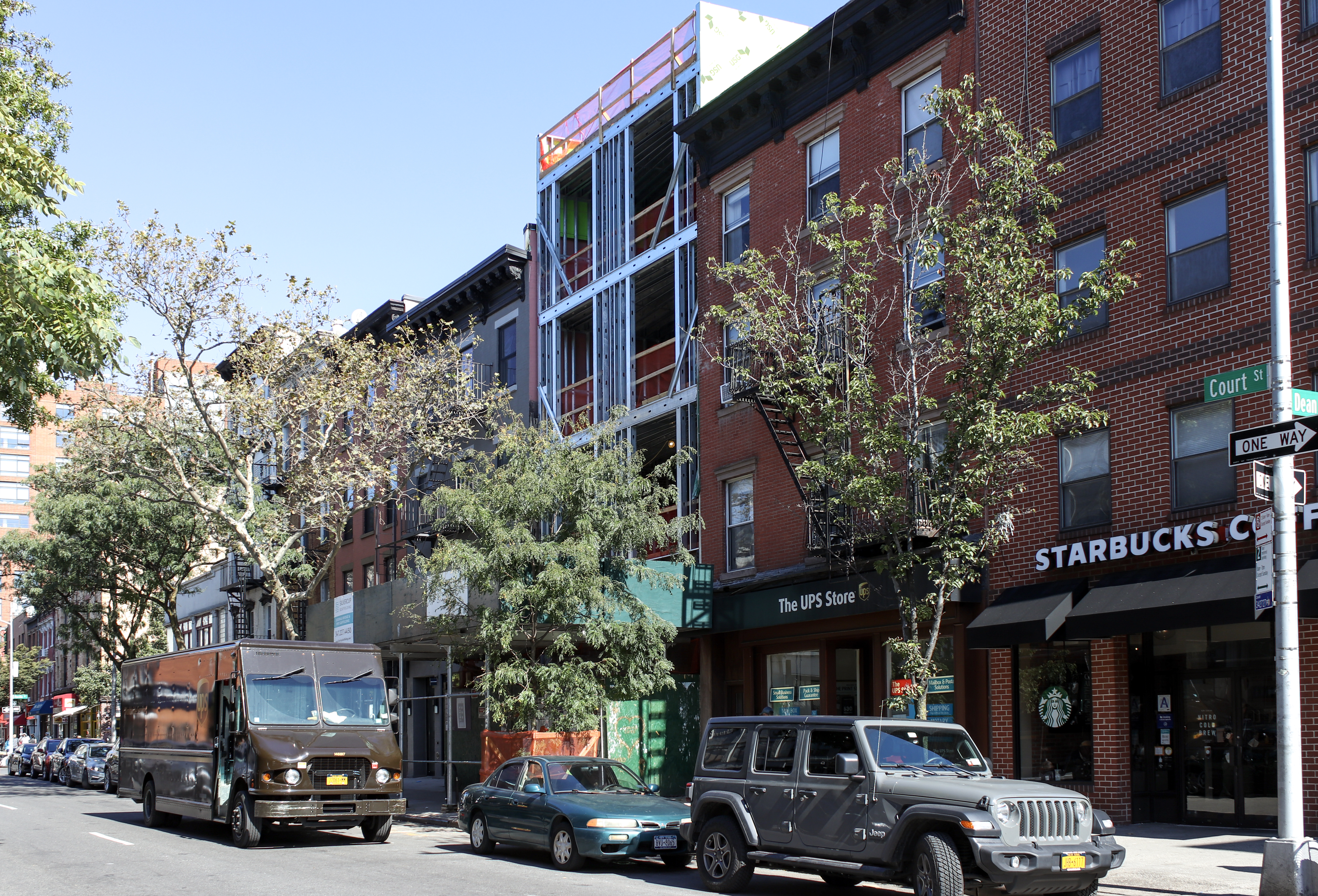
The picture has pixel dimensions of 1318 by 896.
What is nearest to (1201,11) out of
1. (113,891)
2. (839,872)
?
(839,872)

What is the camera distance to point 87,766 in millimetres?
38188

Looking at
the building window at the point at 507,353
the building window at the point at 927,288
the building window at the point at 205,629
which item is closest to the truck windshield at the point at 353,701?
the building window at the point at 927,288

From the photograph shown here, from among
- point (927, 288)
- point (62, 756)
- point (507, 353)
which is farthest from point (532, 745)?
point (62, 756)

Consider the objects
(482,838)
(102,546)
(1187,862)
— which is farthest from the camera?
(102,546)

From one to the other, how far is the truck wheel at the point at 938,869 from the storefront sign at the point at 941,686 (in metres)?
10.4

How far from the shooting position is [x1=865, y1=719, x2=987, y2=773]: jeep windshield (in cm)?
1202

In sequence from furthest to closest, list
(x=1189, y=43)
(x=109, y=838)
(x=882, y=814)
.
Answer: (x=109, y=838) → (x=1189, y=43) → (x=882, y=814)

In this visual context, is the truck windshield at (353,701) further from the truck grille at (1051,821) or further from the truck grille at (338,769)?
the truck grille at (1051,821)

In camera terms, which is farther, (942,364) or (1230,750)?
(942,364)

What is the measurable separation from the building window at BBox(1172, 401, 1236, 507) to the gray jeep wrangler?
6.93 meters

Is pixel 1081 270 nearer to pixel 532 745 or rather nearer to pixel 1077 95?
pixel 1077 95

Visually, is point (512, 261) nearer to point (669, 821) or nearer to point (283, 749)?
point (283, 749)

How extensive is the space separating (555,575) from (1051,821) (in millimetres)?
11030

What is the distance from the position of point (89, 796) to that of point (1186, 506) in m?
28.5
